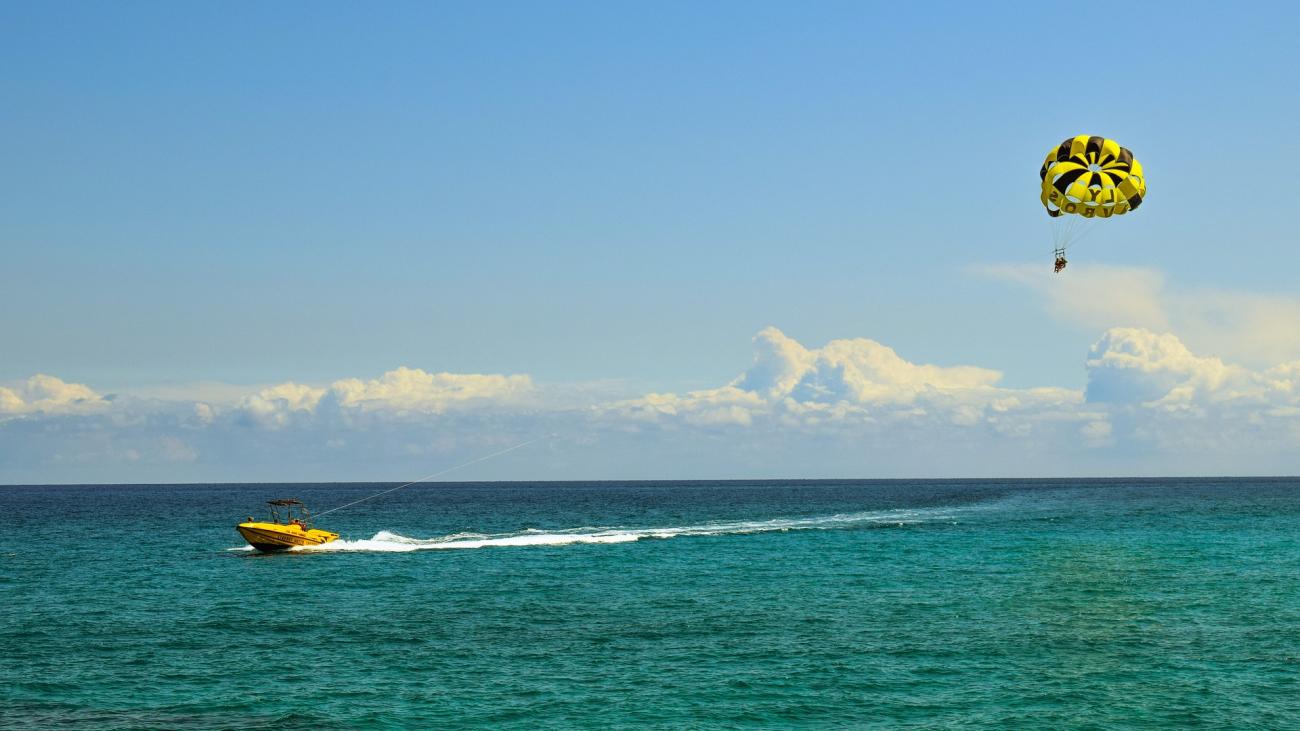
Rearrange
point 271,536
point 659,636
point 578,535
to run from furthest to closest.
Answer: point 578,535
point 271,536
point 659,636

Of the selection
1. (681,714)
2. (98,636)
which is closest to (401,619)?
(98,636)

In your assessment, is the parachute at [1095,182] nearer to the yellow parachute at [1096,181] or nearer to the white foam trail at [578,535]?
the yellow parachute at [1096,181]

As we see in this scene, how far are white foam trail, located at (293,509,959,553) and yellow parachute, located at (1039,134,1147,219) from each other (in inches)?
1964

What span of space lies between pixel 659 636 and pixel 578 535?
5516cm

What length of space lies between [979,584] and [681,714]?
31259 millimetres

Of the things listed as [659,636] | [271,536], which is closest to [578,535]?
[271,536]

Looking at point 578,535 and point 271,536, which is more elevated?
point 271,536

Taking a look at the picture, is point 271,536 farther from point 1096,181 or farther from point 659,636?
point 1096,181

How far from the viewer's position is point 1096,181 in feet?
158

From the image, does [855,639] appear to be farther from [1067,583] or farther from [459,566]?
[459,566]

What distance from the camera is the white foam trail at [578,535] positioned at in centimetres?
8538

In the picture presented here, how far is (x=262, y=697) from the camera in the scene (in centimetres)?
3453

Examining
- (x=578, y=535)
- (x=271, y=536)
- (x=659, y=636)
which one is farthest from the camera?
(x=578, y=535)

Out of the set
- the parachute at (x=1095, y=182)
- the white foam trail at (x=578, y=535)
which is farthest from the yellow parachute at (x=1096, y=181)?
the white foam trail at (x=578, y=535)
